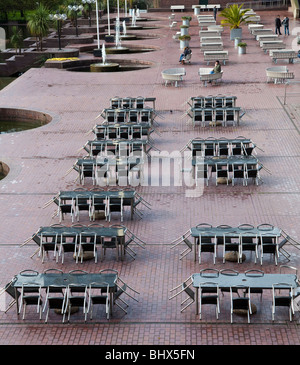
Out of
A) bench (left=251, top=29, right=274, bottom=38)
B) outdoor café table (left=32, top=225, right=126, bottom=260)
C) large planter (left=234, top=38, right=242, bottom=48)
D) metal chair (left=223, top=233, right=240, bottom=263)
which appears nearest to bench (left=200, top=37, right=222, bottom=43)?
large planter (left=234, top=38, right=242, bottom=48)

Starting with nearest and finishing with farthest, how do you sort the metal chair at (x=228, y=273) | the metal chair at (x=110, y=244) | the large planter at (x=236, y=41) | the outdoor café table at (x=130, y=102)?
1. the metal chair at (x=228, y=273)
2. the metal chair at (x=110, y=244)
3. the outdoor café table at (x=130, y=102)
4. the large planter at (x=236, y=41)

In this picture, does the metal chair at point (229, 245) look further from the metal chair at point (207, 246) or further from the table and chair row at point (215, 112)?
the table and chair row at point (215, 112)

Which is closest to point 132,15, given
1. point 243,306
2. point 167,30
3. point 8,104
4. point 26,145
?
point 167,30

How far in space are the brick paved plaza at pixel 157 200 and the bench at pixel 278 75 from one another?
424 mm

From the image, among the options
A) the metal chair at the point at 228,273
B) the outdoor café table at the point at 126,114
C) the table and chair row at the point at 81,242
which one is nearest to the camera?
the metal chair at the point at 228,273

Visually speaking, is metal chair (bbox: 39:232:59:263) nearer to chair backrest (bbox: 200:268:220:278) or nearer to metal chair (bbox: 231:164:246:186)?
chair backrest (bbox: 200:268:220:278)

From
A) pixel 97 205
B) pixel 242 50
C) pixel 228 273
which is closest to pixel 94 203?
pixel 97 205

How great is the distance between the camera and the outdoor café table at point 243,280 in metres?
12.0

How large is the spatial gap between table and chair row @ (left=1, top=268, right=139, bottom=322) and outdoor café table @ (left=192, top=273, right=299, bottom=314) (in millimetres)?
1338

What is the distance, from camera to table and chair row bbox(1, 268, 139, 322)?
12031 millimetres

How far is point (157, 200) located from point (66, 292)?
235 inches

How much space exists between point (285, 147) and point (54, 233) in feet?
31.5

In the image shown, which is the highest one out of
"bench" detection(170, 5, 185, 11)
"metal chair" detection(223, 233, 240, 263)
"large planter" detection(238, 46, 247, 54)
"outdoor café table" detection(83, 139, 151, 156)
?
"bench" detection(170, 5, 185, 11)

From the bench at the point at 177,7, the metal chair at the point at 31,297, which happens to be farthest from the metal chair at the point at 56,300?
the bench at the point at 177,7
